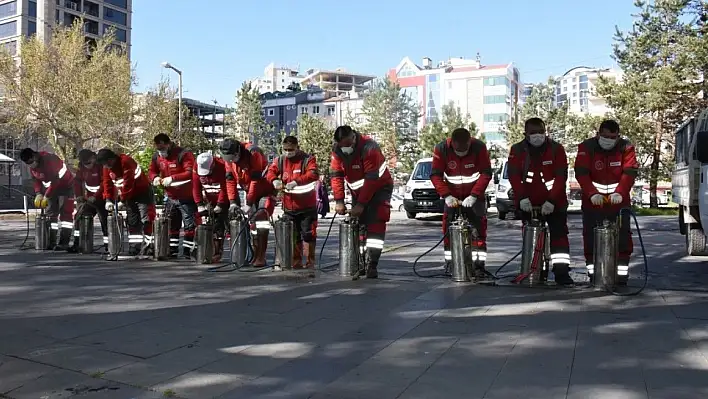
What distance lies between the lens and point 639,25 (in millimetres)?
37562

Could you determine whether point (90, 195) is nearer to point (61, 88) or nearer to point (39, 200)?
point (39, 200)

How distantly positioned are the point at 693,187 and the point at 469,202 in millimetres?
4270

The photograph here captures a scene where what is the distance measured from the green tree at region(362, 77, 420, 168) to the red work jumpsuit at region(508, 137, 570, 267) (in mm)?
63604

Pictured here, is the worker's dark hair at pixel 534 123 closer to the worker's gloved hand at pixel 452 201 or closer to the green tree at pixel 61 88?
the worker's gloved hand at pixel 452 201

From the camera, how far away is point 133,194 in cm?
1102

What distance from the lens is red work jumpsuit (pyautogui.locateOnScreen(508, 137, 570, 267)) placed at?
7.98 metres

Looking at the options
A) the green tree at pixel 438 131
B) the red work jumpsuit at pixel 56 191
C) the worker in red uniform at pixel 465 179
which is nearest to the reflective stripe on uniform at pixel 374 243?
the worker in red uniform at pixel 465 179

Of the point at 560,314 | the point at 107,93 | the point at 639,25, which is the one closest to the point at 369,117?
the point at 639,25

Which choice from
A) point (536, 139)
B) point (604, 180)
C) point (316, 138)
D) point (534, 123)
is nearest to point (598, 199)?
point (604, 180)

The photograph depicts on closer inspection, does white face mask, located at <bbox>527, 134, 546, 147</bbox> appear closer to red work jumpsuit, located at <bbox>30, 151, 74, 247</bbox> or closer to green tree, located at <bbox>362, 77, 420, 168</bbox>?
red work jumpsuit, located at <bbox>30, 151, 74, 247</bbox>

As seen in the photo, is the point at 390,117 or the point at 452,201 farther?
the point at 390,117

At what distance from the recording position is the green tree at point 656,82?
30844 mm

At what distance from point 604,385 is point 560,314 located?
2133 mm

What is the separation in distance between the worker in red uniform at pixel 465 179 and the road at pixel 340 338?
78 centimetres
